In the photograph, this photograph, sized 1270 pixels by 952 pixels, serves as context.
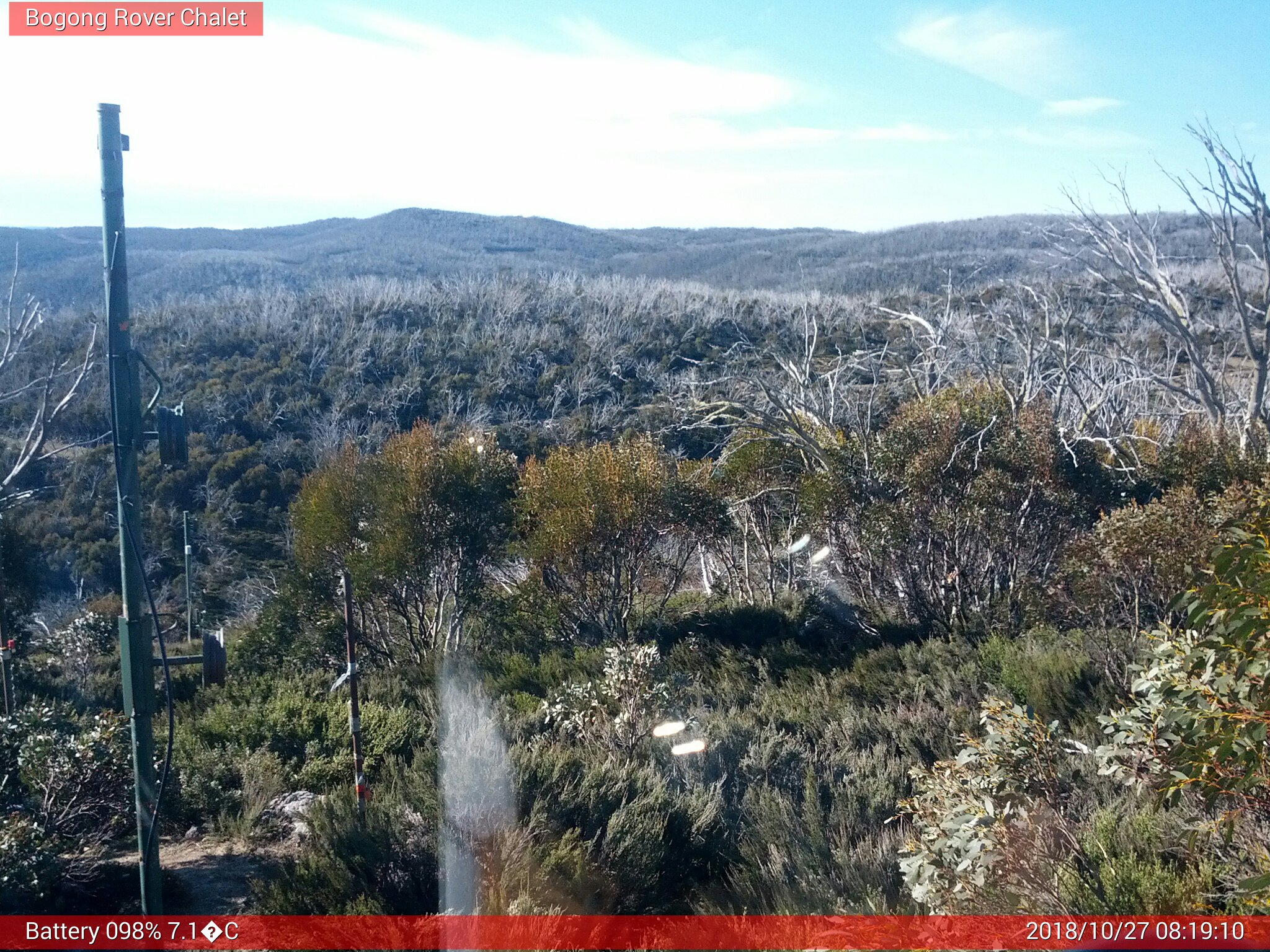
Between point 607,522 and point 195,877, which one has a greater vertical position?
point 607,522

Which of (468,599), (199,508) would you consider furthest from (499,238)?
(468,599)

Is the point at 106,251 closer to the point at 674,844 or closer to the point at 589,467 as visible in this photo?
the point at 674,844

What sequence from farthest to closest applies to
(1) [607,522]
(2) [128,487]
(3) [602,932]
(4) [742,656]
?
(1) [607,522] → (4) [742,656] → (3) [602,932] → (2) [128,487]

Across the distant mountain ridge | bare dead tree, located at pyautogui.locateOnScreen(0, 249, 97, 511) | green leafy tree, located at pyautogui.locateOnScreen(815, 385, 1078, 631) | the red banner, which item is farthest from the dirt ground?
the distant mountain ridge

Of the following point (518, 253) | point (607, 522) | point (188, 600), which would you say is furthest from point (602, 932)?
point (518, 253)

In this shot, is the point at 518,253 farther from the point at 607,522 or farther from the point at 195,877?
the point at 195,877

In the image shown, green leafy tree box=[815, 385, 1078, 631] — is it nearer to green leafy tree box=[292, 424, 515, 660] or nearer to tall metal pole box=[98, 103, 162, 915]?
green leafy tree box=[292, 424, 515, 660]
